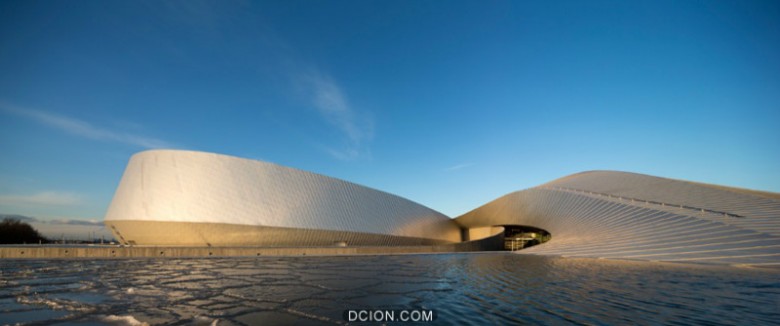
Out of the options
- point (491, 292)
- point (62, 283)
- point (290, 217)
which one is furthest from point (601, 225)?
point (62, 283)

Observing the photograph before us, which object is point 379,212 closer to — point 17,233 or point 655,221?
point 655,221

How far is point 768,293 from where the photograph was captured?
5.49 m

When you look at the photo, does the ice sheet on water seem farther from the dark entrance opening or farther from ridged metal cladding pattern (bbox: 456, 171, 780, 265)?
the dark entrance opening

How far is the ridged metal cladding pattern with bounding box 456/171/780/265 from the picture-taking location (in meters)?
11.4

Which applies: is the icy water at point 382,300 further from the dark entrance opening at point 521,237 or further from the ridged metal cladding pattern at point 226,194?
the dark entrance opening at point 521,237

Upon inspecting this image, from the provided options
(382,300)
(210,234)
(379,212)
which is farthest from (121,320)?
(379,212)

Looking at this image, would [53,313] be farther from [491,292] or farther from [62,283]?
[491,292]

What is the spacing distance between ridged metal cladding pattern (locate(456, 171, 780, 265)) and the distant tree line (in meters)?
44.7

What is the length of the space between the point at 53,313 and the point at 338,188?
22.3 meters

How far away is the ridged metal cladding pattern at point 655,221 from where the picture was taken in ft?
37.3

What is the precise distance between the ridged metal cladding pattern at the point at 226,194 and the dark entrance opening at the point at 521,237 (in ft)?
51.8

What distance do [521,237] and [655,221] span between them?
20750mm

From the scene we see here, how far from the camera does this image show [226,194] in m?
21.5

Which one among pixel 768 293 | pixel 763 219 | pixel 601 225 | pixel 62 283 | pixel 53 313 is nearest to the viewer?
pixel 53 313
